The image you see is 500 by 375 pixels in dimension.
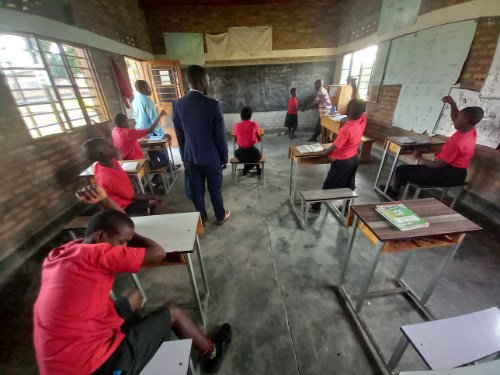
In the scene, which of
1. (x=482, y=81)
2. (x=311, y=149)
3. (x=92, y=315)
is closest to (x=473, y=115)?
(x=482, y=81)

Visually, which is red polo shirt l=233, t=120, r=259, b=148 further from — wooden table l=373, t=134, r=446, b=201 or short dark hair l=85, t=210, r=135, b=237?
short dark hair l=85, t=210, r=135, b=237

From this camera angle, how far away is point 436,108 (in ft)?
11.2

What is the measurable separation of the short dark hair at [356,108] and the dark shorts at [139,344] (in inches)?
97.4

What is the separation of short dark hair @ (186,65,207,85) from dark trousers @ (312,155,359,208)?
180 centimetres

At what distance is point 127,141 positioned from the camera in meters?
3.03

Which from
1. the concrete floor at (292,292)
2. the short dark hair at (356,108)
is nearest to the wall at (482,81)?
the concrete floor at (292,292)

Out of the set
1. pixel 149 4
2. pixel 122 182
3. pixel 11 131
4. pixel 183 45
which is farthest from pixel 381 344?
pixel 149 4

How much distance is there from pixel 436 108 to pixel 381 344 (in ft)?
12.0

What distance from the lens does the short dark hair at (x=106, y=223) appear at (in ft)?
3.42

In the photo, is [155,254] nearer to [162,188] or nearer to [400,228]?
[400,228]

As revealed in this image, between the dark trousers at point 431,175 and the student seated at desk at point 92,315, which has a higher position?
the student seated at desk at point 92,315

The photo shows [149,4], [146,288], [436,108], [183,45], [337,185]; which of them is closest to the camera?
[146,288]

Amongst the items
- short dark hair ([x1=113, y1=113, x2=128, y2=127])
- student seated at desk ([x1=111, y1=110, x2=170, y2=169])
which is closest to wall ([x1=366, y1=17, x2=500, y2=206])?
student seated at desk ([x1=111, y1=110, x2=170, y2=169])

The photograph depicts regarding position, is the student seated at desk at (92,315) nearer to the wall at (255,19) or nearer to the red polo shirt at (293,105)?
the red polo shirt at (293,105)
